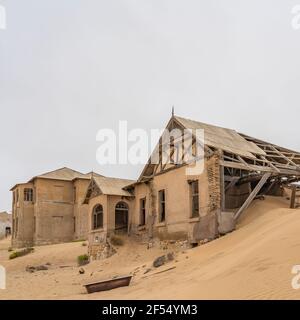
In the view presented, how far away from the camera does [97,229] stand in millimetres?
27562

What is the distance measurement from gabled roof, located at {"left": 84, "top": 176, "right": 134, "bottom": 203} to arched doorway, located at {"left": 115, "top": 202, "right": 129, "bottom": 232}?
904mm

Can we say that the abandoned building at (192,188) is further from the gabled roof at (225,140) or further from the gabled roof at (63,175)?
the gabled roof at (63,175)

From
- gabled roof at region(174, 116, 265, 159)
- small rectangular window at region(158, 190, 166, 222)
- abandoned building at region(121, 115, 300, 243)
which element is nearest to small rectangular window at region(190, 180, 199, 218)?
abandoned building at region(121, 115, 300, 243)

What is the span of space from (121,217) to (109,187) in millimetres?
2292

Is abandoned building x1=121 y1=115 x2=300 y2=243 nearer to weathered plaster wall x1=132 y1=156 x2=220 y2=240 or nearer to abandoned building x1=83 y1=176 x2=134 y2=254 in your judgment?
weathered plaster wall x1=132 y1=156 x2=220 y2=240

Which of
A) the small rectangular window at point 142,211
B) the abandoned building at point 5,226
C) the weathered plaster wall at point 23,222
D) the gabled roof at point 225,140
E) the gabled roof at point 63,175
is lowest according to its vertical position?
the abandoned building at point 5,226

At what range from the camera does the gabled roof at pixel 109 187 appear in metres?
26.8

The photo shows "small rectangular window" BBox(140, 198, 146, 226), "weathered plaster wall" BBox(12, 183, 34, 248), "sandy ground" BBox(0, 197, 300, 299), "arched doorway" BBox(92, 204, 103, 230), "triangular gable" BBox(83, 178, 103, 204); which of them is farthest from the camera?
"weathered plaster wall" BBox(12, 183, 34, 248)

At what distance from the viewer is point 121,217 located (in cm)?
2812

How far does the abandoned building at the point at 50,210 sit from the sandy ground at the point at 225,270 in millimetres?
20906

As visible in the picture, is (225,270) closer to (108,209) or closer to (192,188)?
(192,188)

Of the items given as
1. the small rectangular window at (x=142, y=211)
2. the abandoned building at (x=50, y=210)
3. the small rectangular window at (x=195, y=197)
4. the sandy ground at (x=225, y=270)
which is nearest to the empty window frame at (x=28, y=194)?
the abandoned building at (x=50, y=210)

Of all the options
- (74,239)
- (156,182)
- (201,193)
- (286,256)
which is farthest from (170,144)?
(74,239)

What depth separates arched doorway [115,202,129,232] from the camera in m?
27.1
